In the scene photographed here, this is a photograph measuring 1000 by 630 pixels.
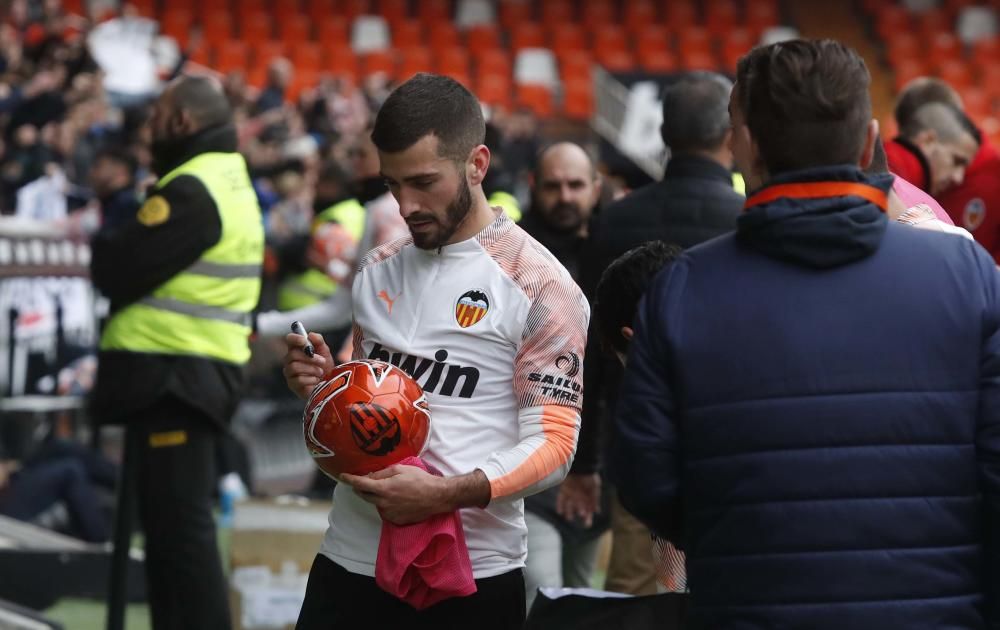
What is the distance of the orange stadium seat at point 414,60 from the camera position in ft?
69.5

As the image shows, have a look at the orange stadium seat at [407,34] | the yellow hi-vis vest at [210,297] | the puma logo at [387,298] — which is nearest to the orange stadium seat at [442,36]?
the orange stadium seat at [407,34]

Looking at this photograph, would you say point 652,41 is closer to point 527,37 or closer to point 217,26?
point 527,37

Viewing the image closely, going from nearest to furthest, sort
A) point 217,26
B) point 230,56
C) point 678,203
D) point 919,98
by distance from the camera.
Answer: point 678,203 < point 919,98 < point 230,56 < point 217,26

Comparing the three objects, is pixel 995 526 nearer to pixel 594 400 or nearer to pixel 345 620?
pixel 345 620

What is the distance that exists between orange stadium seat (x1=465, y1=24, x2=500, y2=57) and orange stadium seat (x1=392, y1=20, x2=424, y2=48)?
773 millimetres

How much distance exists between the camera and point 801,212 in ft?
7.12

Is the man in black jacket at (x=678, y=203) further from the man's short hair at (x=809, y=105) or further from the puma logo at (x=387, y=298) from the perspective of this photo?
the man's short hair at (x=809, y=105)

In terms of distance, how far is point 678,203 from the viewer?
4.37m

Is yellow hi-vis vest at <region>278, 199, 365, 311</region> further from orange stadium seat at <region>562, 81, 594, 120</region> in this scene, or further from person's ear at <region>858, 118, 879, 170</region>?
orange stadium seat at <region>562, 81, 594, 120</region>

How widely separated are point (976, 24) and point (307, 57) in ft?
35.8

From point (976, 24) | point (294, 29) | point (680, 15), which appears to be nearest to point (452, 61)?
point (294, 29)

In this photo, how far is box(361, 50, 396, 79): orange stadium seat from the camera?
20938 mm

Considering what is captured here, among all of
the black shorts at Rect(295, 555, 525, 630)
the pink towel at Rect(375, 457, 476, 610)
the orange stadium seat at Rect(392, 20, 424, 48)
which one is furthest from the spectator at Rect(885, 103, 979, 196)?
the orange stadium seat at Rect(392, 20, 424, 48)

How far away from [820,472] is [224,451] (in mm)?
6936
